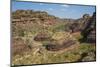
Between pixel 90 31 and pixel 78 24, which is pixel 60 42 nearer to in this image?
pixel 78 24

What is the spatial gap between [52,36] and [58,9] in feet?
1.24

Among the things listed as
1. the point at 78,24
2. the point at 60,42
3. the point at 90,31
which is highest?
the point at 78,24

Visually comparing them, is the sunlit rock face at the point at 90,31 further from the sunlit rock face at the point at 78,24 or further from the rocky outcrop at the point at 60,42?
the rocky outcrop at the point at 60,42

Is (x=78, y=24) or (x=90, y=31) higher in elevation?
(x=78, y=24)

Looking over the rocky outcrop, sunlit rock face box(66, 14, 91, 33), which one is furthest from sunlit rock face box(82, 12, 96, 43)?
the rocky outcrop

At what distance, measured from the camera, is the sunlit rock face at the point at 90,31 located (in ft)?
9.80

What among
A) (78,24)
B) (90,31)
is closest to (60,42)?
(78,24)

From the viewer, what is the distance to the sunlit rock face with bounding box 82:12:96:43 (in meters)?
2.99

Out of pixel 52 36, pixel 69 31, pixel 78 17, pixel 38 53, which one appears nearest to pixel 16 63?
pixel 38 53

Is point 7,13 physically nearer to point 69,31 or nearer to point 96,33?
point 69,31

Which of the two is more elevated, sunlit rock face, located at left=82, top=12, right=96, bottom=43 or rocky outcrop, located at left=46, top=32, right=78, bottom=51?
sunlit rock face, located at left=82, top=12, right=96, bottom=43

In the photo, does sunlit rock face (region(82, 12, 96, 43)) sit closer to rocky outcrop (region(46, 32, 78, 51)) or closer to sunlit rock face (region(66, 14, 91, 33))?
sunlit rock face (region(66, 14, 91, 33))

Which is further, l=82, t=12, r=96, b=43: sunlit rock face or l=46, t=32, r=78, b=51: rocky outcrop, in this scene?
l=82, t=12, r=96, b=43: sunlit rock face

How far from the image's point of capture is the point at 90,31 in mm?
3010
